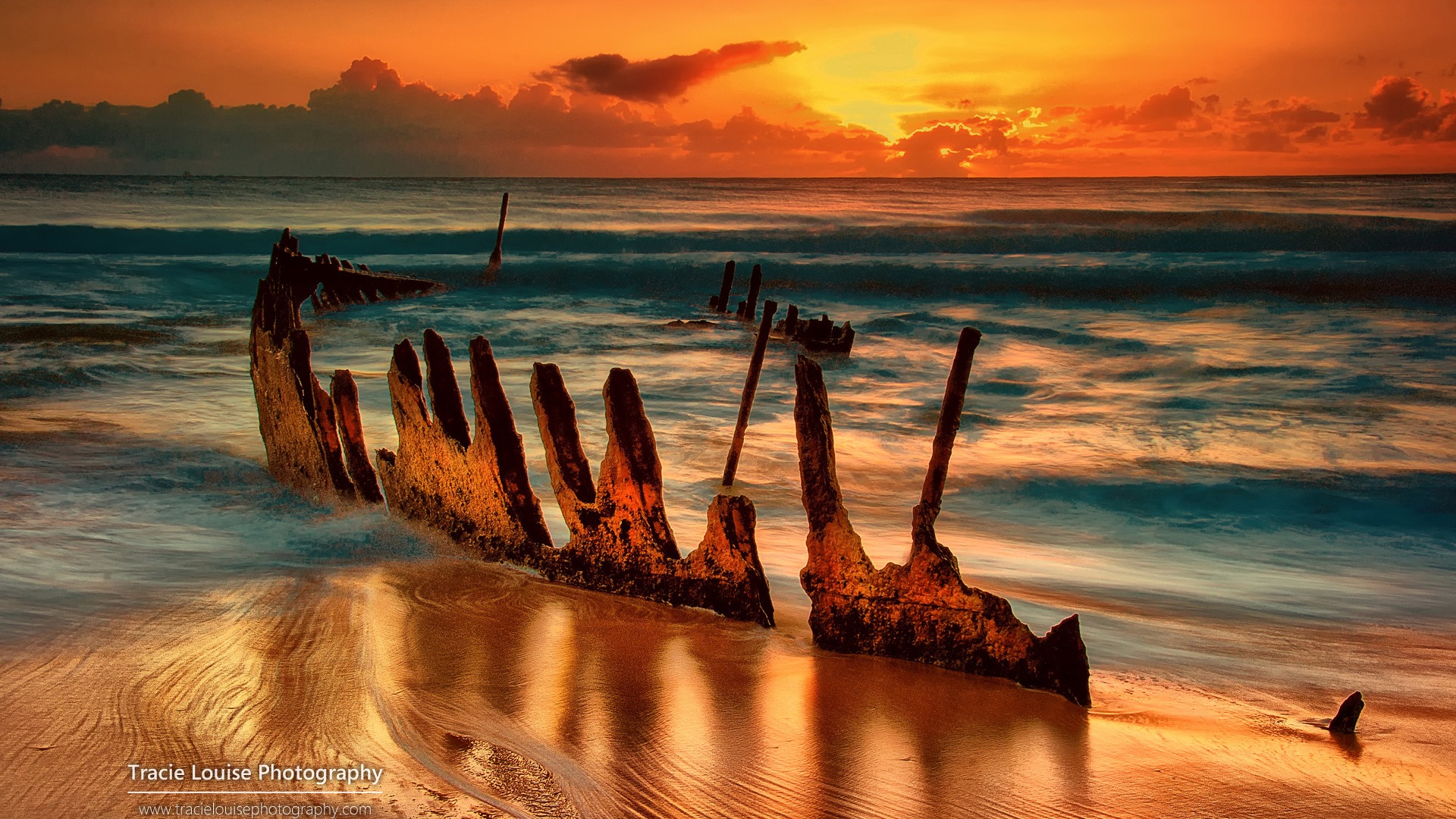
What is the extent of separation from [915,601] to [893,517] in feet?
11.0

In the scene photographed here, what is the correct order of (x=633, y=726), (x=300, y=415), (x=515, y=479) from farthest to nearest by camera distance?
(x=300, y=415) → (x=515, y=479) → (x=633, y=726)

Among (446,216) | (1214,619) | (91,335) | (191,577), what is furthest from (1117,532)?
(446,216)

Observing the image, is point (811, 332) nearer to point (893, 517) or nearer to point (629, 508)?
point (893, 517)

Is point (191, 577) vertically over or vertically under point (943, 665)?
under

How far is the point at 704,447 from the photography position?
8.55 metres

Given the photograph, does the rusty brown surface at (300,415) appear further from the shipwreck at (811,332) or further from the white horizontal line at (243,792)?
the shipwreck at (811,332)

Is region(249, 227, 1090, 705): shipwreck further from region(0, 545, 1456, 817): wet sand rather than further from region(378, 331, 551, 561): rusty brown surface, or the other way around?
region(0, 545, 1456, 817): wet sand

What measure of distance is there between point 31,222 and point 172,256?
8884mm

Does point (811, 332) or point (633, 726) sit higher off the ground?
point (811, 332)

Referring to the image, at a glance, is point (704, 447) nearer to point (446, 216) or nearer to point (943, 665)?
point (943, 665)

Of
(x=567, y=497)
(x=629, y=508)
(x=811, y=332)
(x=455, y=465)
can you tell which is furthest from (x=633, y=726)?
(x=811, y=332)

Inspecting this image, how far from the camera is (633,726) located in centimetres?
288

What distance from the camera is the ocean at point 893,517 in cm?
284

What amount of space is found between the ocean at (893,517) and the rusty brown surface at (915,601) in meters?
0.11
